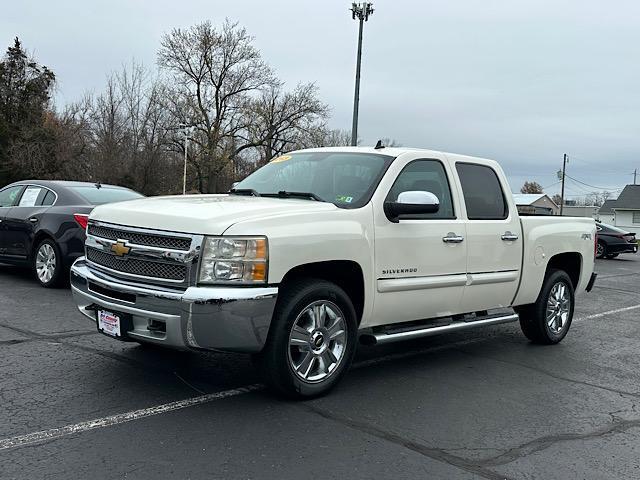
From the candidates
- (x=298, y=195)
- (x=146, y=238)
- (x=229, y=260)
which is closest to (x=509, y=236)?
(x=298, y=195)

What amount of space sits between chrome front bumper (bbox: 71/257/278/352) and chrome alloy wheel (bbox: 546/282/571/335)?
13.4ft

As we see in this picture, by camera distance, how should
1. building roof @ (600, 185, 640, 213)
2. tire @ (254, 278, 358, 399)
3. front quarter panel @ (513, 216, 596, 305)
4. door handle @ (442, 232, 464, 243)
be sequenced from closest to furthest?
1. tire @ (254, 278, 358, 399)
2. door handle @ (442, 232, 464, 243)
3. front quarter panel @ (513, 216, 596, 305)
4. building roof @ (600, 185, 640, 213)

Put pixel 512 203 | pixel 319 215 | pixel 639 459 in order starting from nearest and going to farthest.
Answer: pixel 639 459 < pixel 319 215 < pixel 512 203

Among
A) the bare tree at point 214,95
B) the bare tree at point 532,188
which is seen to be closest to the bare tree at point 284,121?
the bare tree at point 214,95

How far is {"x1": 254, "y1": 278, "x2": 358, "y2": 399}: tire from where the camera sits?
435 cm

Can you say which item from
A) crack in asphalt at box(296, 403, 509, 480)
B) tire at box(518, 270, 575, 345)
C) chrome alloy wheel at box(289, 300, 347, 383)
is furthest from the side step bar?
crack in asphalt at box(296, 403, 509, 480)

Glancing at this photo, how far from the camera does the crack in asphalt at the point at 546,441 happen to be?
377cm

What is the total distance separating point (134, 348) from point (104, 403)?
1472 mm

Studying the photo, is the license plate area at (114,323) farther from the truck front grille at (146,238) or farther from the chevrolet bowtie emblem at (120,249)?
the truck front grille at (146,238)

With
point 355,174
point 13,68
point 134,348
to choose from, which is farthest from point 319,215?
point 13,68

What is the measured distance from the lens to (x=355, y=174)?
17.7ft

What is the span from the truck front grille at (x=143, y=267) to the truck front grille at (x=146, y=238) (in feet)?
0.40

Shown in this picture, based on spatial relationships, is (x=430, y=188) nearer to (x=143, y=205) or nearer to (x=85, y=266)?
(x=143, y=205)

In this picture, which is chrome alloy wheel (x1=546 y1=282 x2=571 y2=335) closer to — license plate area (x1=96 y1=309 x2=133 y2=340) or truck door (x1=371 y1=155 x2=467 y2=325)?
truck door (x1=371 y1=155 x2=467 y2=325)
